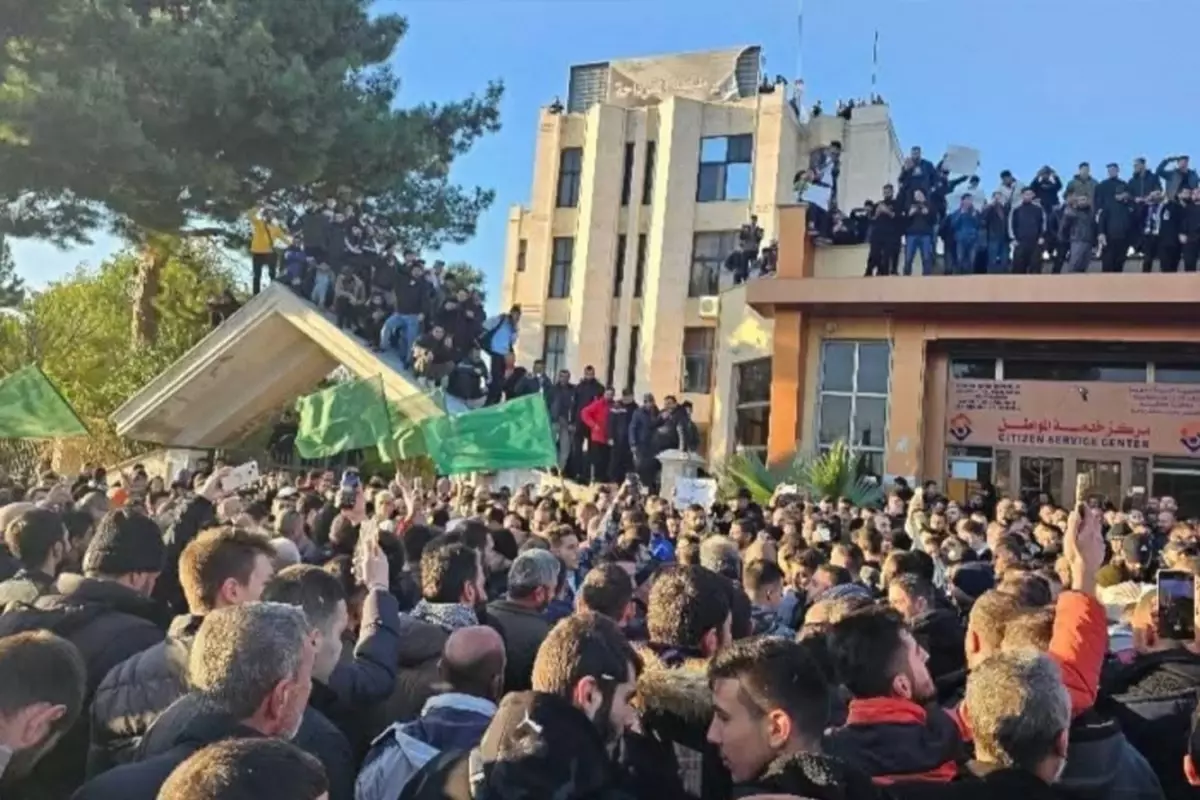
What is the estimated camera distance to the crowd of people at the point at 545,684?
265cm

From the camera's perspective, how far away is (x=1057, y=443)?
18.9 metres

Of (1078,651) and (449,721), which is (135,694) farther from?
(1078,651)

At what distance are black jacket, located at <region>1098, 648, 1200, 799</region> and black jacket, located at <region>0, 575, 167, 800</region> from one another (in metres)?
3.17

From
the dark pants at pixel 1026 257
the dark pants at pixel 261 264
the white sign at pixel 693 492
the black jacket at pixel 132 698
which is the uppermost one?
the dark pants at pixel 1026 257

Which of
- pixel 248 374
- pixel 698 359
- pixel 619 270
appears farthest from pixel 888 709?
pixel 619 270

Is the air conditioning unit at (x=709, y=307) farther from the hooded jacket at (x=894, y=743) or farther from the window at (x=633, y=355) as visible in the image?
the hooded jacket at (x=894, y=743)

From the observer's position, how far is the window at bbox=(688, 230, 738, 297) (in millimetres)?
33781

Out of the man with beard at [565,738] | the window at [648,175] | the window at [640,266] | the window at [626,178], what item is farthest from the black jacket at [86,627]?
the window at [626,178]

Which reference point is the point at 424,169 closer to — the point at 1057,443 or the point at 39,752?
the point at 1057,443

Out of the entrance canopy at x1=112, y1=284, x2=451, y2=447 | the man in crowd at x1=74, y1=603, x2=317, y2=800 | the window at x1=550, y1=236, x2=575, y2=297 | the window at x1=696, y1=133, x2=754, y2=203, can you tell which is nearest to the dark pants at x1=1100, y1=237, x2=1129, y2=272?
the entrance canopy at x1=112, y1=284, x2=451, y2=447

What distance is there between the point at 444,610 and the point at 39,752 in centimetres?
189

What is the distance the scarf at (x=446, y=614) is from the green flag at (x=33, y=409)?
8732 mm

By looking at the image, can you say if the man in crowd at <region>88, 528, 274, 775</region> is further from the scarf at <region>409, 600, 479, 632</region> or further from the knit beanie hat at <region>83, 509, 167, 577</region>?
the scarf at <region>409, 600, 479, 632</region>

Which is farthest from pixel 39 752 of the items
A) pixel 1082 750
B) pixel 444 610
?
pixel 1082 750
